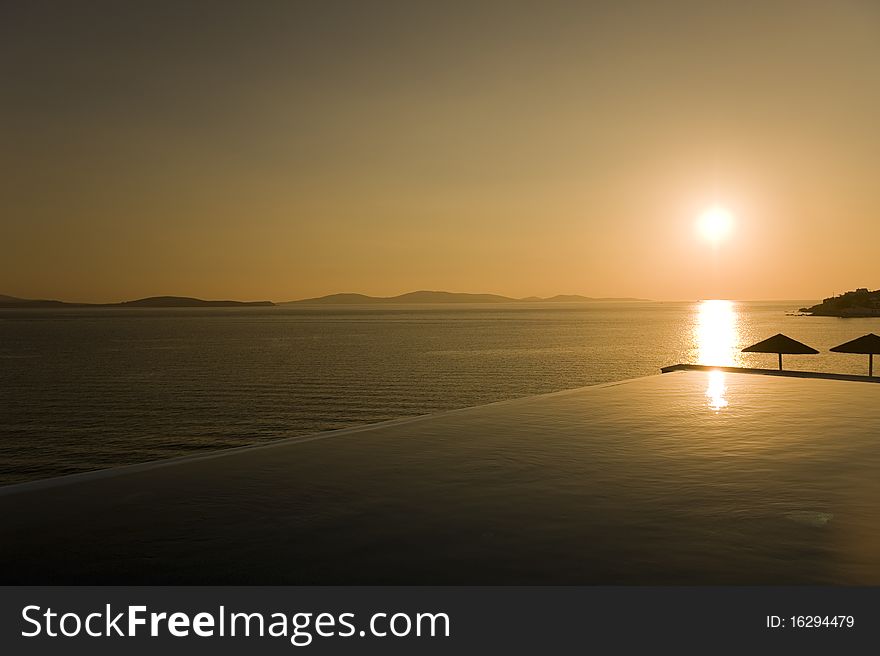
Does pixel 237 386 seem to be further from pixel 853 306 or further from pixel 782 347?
pixel 853 306

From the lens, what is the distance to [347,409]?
33.2 m

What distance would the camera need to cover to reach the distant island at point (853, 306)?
178 meters

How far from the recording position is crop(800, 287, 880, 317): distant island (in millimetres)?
178375

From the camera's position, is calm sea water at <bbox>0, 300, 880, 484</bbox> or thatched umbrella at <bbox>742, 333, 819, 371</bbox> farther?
calm sea water at <bbox>0, 300, 880, 484</bbox>

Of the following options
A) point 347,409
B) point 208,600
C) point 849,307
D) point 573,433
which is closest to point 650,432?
point 573,433

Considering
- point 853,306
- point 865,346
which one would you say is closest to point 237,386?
point 865,346

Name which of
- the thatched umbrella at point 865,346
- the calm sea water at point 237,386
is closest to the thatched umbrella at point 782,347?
the thatched umbrella at point 865,346

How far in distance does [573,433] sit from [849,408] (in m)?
7.51

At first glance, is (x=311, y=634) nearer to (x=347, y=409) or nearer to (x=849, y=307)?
(x=347, y=409)

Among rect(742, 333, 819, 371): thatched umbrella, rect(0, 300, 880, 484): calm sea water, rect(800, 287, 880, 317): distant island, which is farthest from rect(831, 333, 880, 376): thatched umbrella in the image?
rect(800, 287, 880, 317): distant island

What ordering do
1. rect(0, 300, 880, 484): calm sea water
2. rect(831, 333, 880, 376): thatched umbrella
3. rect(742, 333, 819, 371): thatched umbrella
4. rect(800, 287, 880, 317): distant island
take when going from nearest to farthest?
rect(831, 333, 880, 376): thatched umbrella, rect(742, 333, 819, 371): thatched umbrella, rect(0, 300, 880, 484): calm sea water, rect(800, 287, 880, 317): distant island

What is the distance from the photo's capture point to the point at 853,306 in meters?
184

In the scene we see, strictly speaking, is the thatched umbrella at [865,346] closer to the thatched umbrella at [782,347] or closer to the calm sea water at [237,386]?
the thatched umbrella at [782,347]

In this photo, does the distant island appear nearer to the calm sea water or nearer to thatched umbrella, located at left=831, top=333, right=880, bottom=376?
the calm sea water
